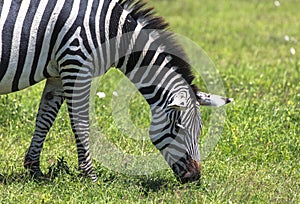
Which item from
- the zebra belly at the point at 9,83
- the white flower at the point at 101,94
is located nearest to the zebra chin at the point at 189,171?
the zebra belly at the point at 9,83

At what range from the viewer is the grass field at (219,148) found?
664 centimetres

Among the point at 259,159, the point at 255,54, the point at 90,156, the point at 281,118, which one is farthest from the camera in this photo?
the point at 255,54

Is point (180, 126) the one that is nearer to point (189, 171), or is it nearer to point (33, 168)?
point (189, 171)

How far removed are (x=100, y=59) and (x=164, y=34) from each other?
69 centimetres

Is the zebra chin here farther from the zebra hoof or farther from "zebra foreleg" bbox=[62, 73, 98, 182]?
the zebra hoof

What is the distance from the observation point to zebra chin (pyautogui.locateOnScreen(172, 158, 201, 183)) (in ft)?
22.4

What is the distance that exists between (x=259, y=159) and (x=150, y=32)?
2.05m

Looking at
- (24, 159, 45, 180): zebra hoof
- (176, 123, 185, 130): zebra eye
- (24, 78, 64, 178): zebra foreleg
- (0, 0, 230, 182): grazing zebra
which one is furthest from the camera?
(24, 78, 64, 178): zebra foreleg

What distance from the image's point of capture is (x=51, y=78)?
7363mm

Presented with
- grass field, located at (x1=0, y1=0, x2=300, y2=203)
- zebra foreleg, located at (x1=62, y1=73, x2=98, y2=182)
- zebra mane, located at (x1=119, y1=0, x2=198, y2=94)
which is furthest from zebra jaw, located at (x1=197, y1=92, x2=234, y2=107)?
zebra foreleg, located at (x1=62, y1=73, x2=98, y2=182)

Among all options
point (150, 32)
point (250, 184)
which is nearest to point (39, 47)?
point (150, 32)

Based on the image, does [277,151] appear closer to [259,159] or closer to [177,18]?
[259,159]

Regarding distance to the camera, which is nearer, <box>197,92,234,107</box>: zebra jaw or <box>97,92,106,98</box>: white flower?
<box>197,92,234,107</box>: zebra jaw

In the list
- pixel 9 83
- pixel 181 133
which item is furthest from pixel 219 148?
pixel 9 83
